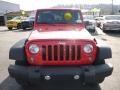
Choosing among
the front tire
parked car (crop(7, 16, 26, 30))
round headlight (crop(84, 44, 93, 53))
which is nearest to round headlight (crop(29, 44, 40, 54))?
the front tire

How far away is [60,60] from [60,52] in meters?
0.17

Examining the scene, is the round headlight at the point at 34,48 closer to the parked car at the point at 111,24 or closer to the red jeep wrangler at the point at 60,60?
the red jeep wrangler at the point at 60,60

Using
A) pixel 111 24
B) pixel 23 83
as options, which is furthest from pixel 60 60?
pixel 111 24

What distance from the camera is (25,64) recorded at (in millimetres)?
6148

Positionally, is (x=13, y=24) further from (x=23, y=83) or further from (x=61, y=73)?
(x=61, y=73)

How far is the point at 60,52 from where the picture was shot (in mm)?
5902

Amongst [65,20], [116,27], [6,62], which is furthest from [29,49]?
[116,27]

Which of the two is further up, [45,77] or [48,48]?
[48,48]

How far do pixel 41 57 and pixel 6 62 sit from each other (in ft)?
15.2

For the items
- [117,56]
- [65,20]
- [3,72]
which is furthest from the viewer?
[117,56]

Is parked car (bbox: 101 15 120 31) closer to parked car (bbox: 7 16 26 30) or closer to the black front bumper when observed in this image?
parked car (bbox: 7 16 26 30)

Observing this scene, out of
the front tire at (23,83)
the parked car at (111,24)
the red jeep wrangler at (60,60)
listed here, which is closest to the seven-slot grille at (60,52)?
the red jeep wrangler at (60,60)

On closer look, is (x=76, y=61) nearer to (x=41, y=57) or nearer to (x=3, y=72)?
(x=41, y=57)

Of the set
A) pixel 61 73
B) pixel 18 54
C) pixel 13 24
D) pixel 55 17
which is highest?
Answer: pixel 55 17
